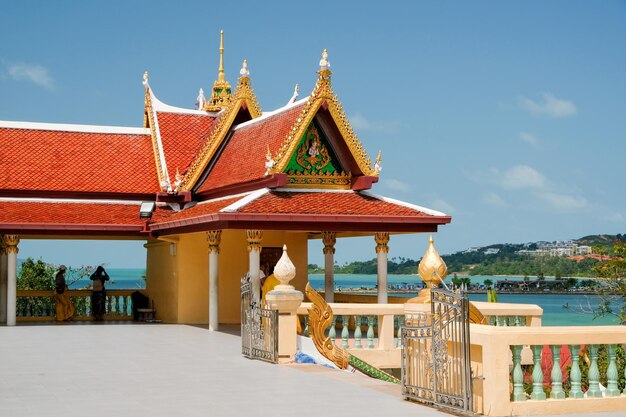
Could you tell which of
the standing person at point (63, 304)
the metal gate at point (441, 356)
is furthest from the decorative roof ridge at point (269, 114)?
the metal gate at point (441, 356)

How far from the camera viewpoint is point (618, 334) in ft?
32.3

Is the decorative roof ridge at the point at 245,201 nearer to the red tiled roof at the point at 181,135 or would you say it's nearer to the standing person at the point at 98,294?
the red tiled roof at the point at 181,135

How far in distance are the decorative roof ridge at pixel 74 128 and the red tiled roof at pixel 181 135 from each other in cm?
90

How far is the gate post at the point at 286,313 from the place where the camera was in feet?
46.0

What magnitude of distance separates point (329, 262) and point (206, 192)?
336 centimetres

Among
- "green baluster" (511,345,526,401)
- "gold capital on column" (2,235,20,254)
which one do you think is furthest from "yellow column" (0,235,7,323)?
"green baluster" (511,345,526,401)

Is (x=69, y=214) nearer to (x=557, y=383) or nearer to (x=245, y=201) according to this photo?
(x=245, y=201)

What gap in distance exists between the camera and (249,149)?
2242cm

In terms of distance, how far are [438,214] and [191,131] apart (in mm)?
8234

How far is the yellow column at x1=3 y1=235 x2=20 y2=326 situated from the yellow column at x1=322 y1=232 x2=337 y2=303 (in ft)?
21.1

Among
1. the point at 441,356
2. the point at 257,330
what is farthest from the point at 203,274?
the point at 441,356

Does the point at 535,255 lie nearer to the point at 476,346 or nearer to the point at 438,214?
the point at 438,214

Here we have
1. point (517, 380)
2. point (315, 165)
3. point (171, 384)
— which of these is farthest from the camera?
point (315, 165)

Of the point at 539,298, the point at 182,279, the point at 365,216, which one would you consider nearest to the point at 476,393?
the point at 365,216
